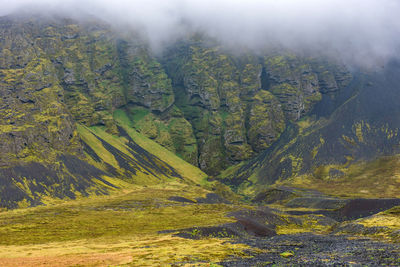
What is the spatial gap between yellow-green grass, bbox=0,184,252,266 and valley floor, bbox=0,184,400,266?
6.8 inches

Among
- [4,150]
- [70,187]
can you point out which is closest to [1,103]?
[4,150]

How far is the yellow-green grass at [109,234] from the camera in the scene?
52750mm

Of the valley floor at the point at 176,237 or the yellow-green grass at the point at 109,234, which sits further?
the yellow-green grass at the point at 109,234

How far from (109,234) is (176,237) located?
24099mm

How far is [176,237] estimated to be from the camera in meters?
76.6

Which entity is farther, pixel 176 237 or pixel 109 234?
pixel 109 234

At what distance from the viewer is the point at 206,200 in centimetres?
18600

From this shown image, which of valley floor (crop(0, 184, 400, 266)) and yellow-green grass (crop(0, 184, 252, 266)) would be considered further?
yellow-green grass (crop(0, 184, 252, 266))

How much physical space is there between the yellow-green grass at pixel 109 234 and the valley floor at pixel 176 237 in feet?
0.57

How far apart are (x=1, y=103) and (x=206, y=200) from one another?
145m

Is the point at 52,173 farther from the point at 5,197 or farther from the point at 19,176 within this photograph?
the point at 5,197

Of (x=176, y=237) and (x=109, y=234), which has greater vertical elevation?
(x=176, y=237)

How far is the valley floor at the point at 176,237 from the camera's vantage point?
4800cm

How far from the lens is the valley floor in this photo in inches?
1890
